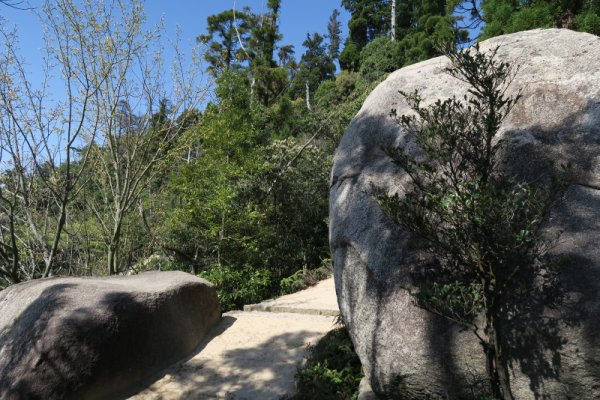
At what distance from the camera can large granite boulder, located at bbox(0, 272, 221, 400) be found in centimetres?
386

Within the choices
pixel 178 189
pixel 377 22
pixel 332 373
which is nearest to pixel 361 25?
pixel 377 22

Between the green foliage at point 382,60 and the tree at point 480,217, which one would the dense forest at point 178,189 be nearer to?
the tree at point 480,217

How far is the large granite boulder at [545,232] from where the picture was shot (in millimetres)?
2412

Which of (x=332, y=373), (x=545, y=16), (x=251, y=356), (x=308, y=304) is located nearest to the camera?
(x=332, y=373)

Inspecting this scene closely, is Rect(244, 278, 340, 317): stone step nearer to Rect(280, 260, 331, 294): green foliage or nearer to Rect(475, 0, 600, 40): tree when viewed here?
Rect(280, 260, 331, 294): green foliage

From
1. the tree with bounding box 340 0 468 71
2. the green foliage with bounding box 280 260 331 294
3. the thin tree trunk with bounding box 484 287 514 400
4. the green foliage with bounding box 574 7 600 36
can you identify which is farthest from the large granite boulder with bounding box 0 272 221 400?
the tree with bounding box 340 0 468 71

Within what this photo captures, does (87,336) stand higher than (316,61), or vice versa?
(316,61)

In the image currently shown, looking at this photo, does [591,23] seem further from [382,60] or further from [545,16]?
[382,60]

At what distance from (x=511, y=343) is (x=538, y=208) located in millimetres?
894

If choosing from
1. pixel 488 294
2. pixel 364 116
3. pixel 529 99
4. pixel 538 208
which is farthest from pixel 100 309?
pixel 529 99

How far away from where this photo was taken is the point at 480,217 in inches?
88.5

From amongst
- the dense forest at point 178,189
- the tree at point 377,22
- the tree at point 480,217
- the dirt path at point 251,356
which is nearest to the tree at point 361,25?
the tree at point 377,22

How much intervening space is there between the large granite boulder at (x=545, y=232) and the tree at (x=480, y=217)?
6.5 inches

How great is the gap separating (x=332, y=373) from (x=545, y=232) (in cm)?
224
